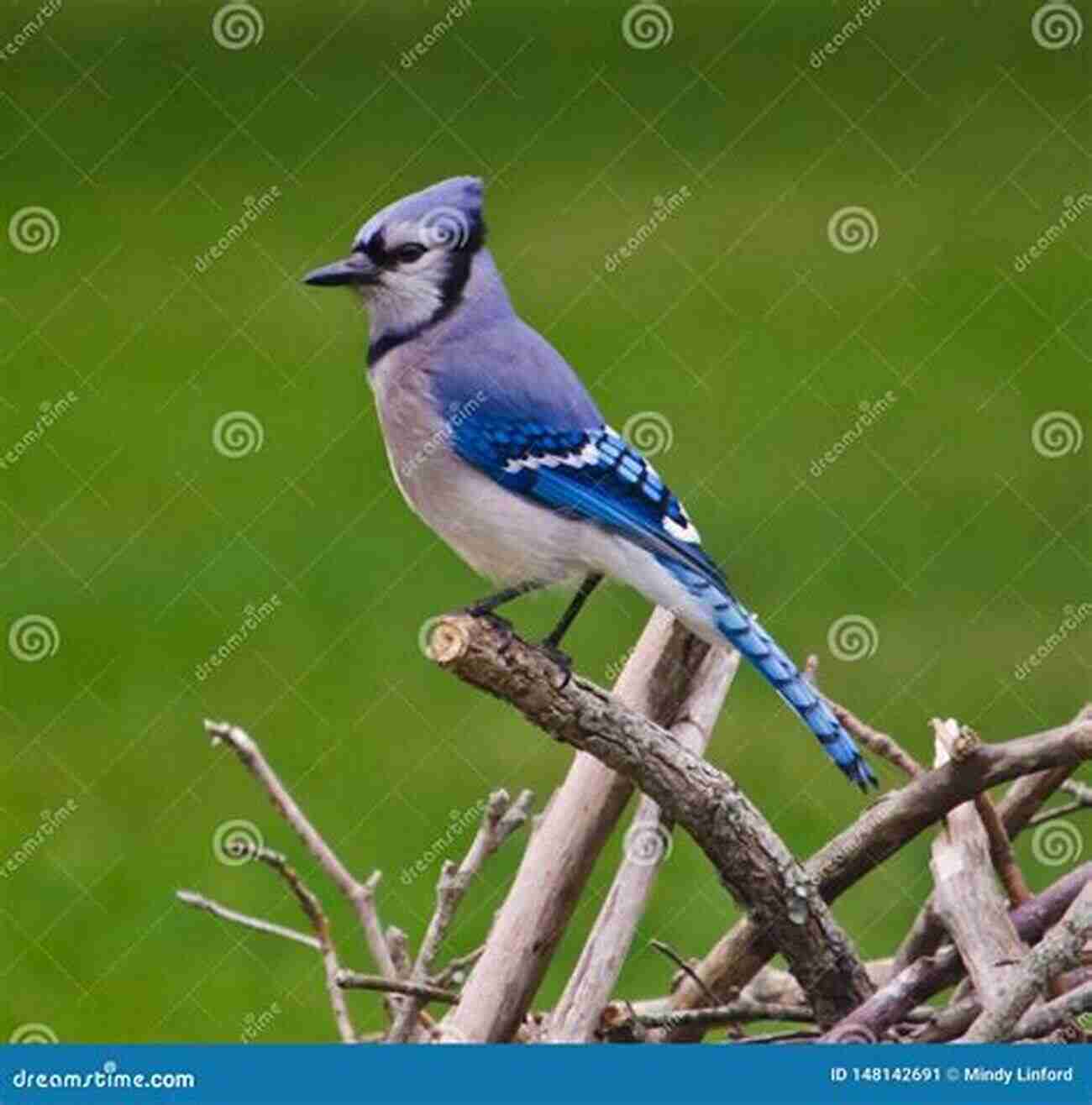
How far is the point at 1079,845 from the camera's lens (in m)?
4.32

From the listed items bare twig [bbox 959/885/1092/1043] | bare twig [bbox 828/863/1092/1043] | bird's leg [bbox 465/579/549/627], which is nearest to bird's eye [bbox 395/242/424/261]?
bird's leg [bbox 465/579/549/627]

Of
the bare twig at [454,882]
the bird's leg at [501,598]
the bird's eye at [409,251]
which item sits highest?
the bird's eye at [409,251]

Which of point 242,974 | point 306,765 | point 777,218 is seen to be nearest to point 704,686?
point 242,974

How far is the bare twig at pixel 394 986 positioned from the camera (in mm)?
2363

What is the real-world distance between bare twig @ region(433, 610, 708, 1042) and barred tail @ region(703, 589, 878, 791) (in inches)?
2.2

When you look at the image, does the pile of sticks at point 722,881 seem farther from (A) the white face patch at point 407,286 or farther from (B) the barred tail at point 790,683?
(A) the white face patch at point 407,286

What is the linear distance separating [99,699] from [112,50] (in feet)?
6.67

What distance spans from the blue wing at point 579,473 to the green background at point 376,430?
146 centimetres

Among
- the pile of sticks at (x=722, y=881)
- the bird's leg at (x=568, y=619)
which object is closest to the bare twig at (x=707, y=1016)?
the pile of sticks at (x=722, y=881)

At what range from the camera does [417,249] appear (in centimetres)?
309

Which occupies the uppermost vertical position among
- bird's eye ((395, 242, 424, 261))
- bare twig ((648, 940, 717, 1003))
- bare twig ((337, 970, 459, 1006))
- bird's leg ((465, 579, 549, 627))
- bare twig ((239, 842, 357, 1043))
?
bird's eye ((395, 242, 424, 261))

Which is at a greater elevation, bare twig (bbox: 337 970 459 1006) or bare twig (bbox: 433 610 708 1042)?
bare twig (bbox: 433 610 708 1042)

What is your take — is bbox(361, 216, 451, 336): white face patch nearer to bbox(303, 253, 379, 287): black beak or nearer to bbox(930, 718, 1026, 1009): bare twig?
bbox(303, 253, 379, 287): black beak

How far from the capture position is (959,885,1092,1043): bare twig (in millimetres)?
2246
